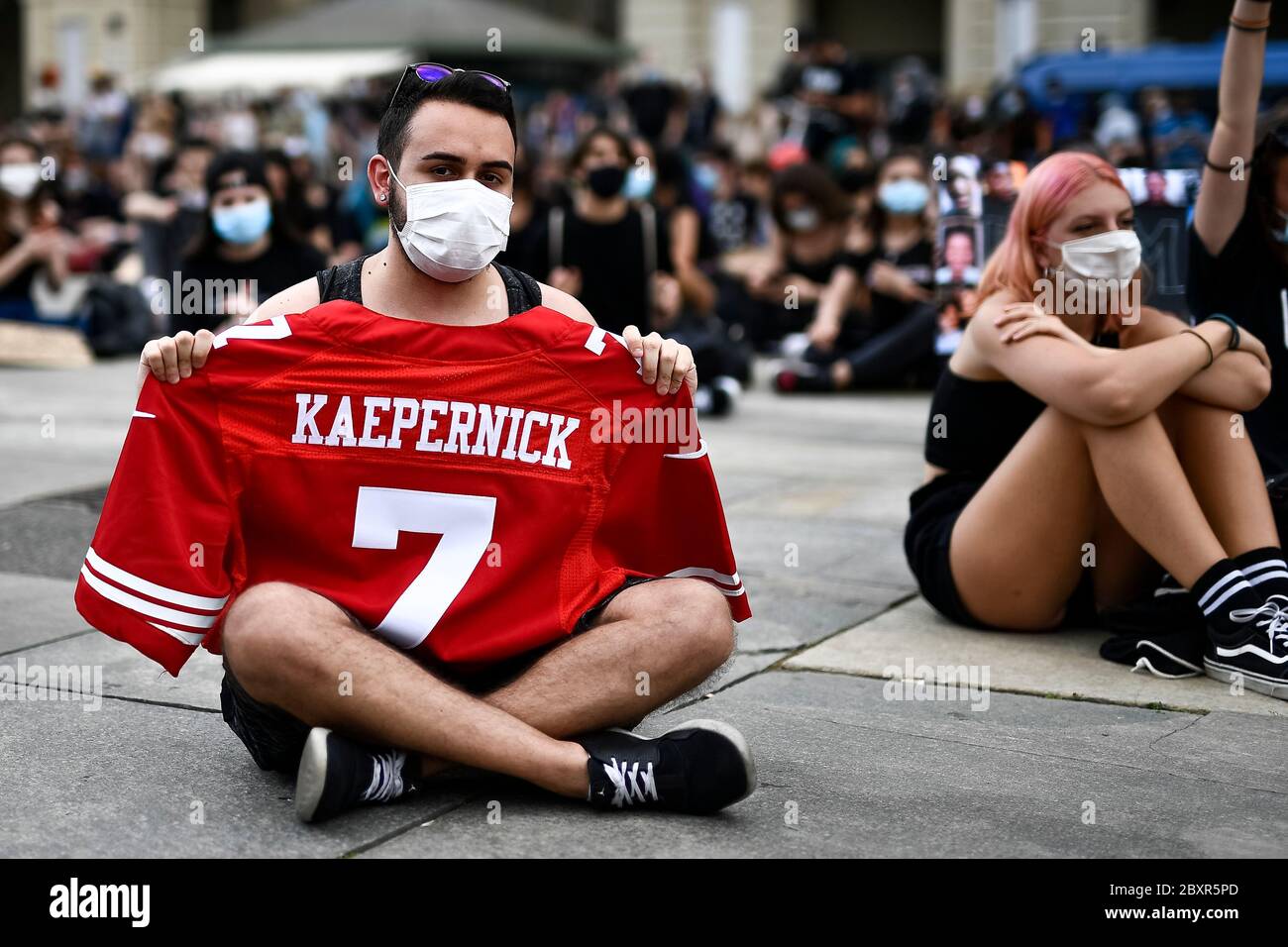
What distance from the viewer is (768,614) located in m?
4.74

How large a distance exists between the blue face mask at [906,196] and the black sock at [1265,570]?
6457 mm

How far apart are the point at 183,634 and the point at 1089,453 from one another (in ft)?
7.36

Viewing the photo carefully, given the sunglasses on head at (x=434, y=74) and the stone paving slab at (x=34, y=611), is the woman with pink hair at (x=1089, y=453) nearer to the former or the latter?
the sunglasses on head at (x=434, y=74)

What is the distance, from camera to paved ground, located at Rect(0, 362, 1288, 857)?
290 centimetres

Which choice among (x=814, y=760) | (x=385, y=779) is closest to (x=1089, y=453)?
(x=814, y=760)

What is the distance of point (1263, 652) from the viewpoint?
391 centimetres

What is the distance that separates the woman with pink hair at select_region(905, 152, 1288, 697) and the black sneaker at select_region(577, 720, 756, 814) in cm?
149

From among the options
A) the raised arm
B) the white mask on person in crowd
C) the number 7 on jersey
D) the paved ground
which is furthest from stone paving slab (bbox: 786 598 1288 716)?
the white mask on person in crowd

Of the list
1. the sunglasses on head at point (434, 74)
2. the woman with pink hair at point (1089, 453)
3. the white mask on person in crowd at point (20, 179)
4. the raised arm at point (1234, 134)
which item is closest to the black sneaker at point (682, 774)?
the sunglasses on head at point (434, 74)

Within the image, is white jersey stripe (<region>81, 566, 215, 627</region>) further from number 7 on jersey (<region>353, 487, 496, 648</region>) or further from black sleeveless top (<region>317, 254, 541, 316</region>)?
black sleeveless top (<region>317, 254, 541, 316</region>)

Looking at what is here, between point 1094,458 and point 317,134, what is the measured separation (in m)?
18.7

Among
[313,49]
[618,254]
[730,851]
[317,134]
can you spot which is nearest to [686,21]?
[313,49]
